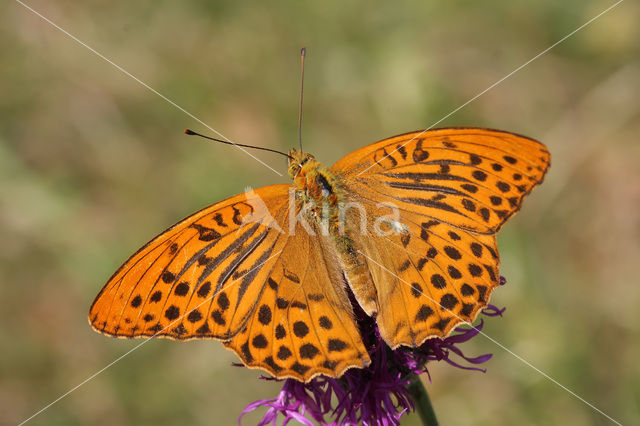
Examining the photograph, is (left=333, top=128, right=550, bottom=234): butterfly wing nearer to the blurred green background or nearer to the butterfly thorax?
the butterfly thorax

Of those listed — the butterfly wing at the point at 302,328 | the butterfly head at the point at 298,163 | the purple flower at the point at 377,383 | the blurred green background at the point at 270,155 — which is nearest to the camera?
the butterfly wing at the point at 302,328

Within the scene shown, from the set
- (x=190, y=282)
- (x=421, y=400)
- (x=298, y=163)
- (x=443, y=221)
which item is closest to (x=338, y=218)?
(x=298, y=163)

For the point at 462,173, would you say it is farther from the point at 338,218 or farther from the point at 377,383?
the point at 377,383

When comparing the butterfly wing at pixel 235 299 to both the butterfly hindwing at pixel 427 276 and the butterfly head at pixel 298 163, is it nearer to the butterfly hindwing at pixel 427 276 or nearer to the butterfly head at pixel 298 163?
the butterfly hindwing at pixel 427 276

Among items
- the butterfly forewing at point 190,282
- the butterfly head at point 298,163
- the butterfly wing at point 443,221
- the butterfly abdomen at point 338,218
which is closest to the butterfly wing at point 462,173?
the butterfly wing at point 443,221

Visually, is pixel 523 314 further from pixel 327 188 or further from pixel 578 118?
pixel 327 188

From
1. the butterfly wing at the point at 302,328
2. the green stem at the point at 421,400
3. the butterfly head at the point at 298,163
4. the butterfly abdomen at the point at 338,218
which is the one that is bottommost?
the green stem at the point at 421,400
